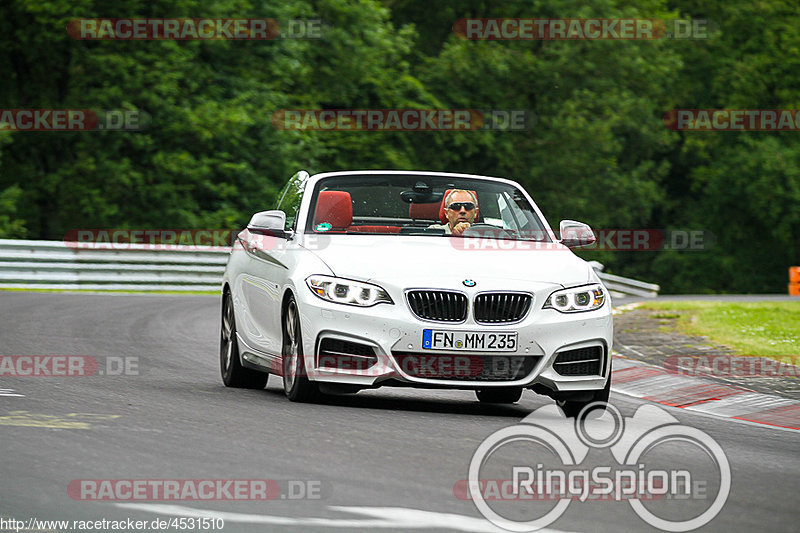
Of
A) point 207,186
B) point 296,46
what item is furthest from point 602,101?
point 207,186

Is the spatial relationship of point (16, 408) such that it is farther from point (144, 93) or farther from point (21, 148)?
point (21, 148)

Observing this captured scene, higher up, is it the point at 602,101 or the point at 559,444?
the point at 602,101

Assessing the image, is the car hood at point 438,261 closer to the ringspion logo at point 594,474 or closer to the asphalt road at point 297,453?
the asphalt road at point 297,453

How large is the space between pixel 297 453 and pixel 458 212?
12.6ft

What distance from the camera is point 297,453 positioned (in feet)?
24.4

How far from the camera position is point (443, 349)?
30.7 ft

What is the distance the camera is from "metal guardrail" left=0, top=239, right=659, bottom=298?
79.6 ft

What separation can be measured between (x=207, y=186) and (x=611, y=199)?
863 inches
